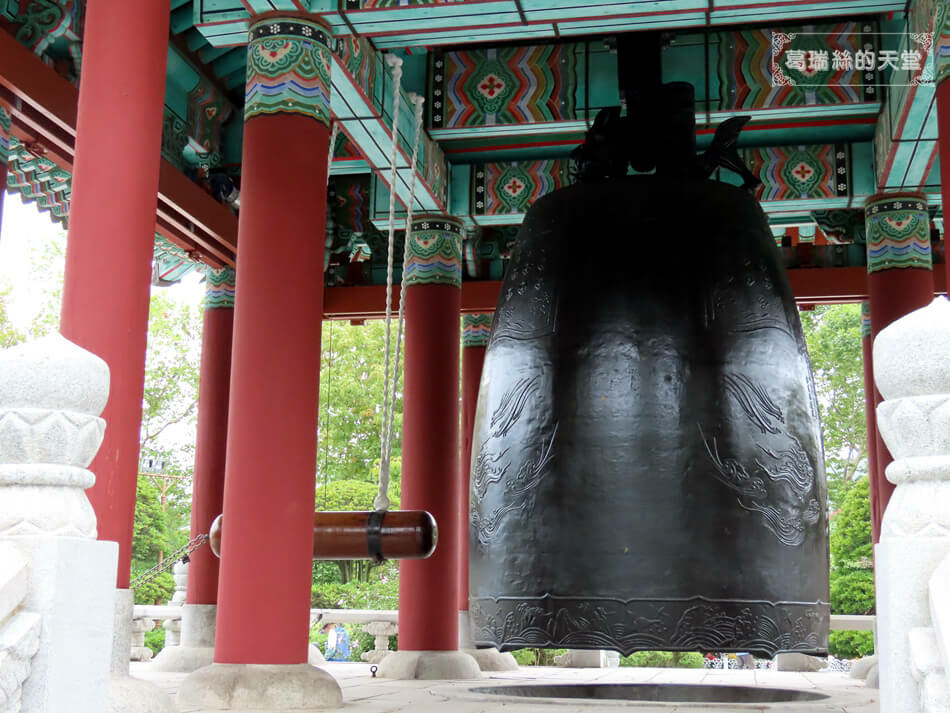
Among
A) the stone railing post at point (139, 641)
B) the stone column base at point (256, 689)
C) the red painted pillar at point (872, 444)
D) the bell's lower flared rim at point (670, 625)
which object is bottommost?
the stone railing post at point (139, 641)

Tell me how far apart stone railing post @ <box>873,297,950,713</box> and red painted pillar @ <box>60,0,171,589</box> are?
3047 millimetres

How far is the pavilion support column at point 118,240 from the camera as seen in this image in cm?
451

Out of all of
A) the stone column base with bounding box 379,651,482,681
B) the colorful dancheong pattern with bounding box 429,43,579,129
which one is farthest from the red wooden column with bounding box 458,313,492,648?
the colorful dancheong pattern with bounding box 429,43,579,129

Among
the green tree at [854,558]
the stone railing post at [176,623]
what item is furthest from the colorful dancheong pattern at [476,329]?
the green tree at [854,558]

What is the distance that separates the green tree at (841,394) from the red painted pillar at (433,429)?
615 inches

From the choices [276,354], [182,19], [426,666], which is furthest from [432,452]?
[182,19]

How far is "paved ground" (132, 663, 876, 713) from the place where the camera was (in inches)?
236

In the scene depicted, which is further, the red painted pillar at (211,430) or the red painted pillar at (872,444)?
the red painted pillar at (211,430)

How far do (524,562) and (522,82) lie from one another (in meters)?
5.21

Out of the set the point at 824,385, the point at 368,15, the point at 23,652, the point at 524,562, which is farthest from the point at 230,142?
the point at 824,385

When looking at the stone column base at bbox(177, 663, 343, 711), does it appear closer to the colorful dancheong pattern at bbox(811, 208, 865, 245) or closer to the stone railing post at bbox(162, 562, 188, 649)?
the stone railing post at bbox(162, 562, 188, 649)

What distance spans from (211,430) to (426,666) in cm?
345

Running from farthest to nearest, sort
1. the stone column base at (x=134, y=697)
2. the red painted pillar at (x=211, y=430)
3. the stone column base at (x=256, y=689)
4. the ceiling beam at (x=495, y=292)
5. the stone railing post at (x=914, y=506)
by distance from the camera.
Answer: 1. the ceiling beam at (x=495, y=292)
2. the red painted pillar at (x=211, y=430)
3. the stone column base at (x=256, y=689)
4. the stone column base at (x=134, y=697)
5. the stone railing post at (x=914, y=506)

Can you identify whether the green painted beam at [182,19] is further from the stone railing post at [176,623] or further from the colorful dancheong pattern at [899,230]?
the stone railing post at [176,623]
